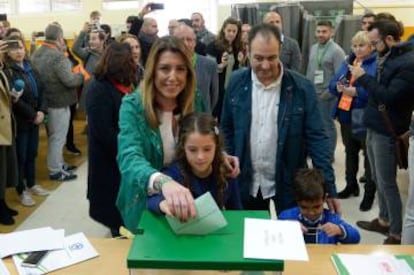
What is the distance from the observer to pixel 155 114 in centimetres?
167

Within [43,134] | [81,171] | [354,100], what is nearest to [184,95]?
[354,100]

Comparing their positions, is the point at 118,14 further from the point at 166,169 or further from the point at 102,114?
the point at 166,169

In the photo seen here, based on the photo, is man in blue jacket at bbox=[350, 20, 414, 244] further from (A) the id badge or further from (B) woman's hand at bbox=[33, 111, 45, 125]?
(B) woman's hand at bbox=[33, 111, 45, 125]

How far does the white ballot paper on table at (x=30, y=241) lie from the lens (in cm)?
162

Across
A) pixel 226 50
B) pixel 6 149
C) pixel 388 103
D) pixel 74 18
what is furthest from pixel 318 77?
pixel 74 18

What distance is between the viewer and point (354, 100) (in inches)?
141

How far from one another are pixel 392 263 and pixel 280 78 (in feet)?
2.86

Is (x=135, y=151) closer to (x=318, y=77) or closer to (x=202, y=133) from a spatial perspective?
(x=202, y=133)

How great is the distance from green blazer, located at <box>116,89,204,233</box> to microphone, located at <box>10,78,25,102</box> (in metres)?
2.35

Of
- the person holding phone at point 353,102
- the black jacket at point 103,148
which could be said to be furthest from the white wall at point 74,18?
the black jacket at point 103,148

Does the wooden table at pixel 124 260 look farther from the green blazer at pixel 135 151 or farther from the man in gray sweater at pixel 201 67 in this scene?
the man in gray sweater at pixel 201 67

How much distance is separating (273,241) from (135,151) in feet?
1.94

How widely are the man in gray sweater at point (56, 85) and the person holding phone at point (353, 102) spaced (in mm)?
2368

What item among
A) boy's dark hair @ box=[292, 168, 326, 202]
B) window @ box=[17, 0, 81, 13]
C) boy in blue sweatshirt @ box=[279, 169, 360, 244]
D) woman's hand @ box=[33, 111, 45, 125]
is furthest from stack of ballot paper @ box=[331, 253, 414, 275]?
window @ box=[17, 0, 81, 13]
